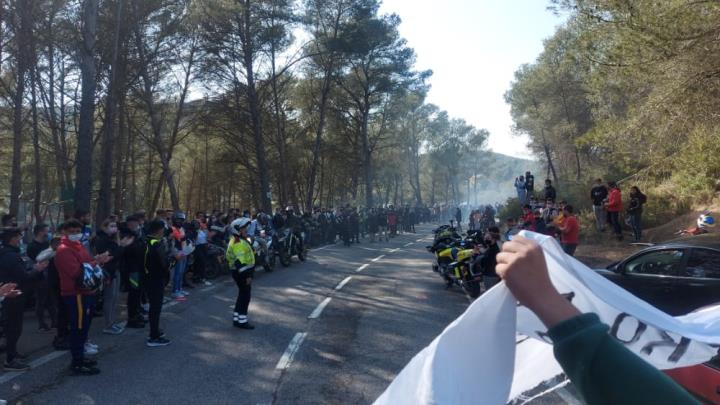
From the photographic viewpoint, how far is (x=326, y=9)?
1378 inches

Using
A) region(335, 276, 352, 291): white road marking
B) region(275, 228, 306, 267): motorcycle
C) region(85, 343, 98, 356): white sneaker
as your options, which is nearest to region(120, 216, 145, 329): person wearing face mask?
region(85, 343, 98, 356): white sneaker

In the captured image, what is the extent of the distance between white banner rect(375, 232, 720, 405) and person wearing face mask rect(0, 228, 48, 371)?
6997mm

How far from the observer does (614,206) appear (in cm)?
1764

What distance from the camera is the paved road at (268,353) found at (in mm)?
6184

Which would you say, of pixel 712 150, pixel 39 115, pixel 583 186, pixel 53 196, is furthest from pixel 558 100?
pixel 53 196

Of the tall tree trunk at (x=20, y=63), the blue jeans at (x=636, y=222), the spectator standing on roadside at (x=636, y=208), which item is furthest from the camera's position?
the blue jeans at (x=636, y=222)

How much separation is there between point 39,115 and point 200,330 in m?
21.9

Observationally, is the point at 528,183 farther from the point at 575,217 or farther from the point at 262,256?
the point at 262,256

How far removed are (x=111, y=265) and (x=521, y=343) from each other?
27.6ft

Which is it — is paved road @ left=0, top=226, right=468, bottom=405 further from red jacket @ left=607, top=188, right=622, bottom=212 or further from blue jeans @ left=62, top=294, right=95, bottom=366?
red jacket @ left=607, top=188, right=622, bottom=212

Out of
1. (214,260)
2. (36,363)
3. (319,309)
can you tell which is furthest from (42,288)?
(214,260)

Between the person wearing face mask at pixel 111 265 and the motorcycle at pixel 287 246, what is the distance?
8556 mm

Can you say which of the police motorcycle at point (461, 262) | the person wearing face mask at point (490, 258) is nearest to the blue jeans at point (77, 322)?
the person wearing face mask at point (490, 258)

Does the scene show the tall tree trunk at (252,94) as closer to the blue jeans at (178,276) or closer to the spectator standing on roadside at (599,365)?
the blue jeans at (178,276)
